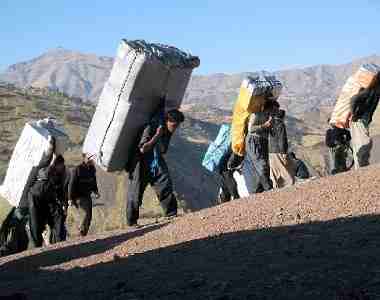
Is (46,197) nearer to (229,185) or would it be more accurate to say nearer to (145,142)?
(145,142)

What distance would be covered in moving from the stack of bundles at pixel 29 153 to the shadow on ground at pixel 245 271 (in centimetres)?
217

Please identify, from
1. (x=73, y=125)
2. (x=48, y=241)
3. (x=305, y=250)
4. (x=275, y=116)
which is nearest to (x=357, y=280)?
(x=305, y=250)

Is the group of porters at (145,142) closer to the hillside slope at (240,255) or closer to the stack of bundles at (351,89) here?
the stack of bundles at (351,89)

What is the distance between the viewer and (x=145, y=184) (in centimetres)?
868

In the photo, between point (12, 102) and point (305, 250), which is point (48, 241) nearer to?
point (305, 250)

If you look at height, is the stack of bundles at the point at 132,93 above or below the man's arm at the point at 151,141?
above

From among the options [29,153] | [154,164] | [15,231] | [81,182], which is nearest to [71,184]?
[81,182]

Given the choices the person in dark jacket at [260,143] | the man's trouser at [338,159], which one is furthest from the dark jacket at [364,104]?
the person in dark jacket at [260,143]

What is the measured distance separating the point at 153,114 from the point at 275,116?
60.6 inches

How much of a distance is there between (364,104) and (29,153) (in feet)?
13.5

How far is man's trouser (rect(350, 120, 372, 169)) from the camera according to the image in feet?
31.7

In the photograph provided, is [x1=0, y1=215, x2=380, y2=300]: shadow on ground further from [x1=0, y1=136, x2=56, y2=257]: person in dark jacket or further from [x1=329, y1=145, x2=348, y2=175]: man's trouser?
[x1=329, y1=145, x2=348, y2=175]: man's trouser

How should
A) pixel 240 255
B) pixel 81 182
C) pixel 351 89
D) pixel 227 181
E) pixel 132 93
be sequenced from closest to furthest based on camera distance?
pixel 240 255 → pixel 132 93 → pixel 81 182 → pixel 351 89 → pixel 227 181

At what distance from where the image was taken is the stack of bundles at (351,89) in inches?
381
